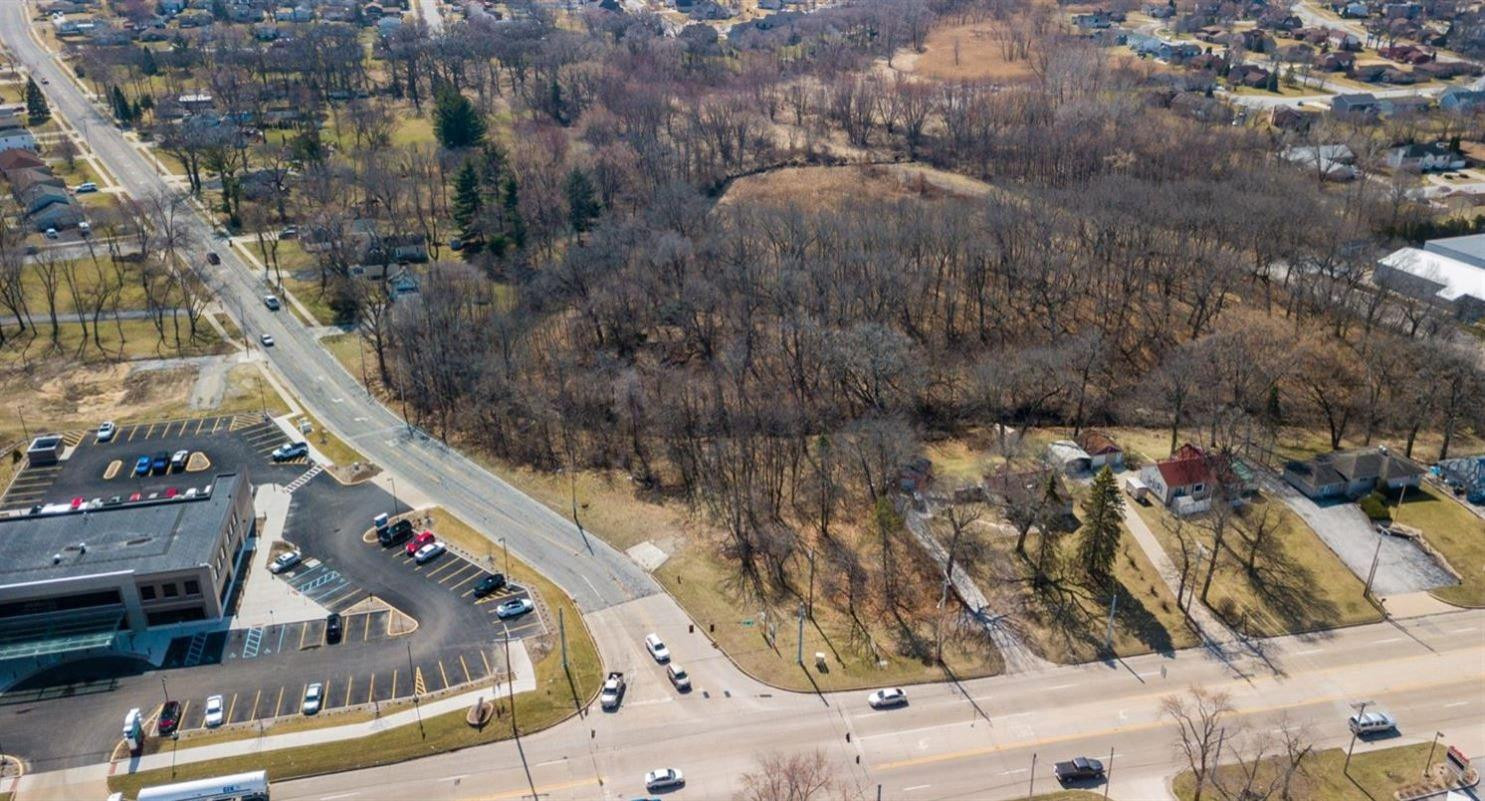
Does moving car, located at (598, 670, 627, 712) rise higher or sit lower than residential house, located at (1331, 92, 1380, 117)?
lower

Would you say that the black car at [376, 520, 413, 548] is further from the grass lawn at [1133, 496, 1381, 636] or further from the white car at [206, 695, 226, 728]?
the grass lawn at [1133, 496, 1381, 636]

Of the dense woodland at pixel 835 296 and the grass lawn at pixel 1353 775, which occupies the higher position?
the dense woodland at pixel 835 296

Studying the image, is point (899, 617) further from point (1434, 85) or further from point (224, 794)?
point (1434, 85)

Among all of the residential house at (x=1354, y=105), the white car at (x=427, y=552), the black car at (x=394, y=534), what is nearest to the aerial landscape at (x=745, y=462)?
the white car at (x=427, y=552)

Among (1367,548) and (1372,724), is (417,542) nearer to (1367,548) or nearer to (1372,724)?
(1372,724)

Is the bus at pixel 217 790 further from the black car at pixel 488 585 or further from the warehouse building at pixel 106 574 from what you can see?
the black car at pixel 488 585

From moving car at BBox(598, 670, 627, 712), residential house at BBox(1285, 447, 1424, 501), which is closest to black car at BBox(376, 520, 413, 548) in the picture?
moving car at BBox(598, 670, 627, 712)

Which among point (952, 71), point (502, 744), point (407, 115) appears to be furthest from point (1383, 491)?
point (407, 115)
